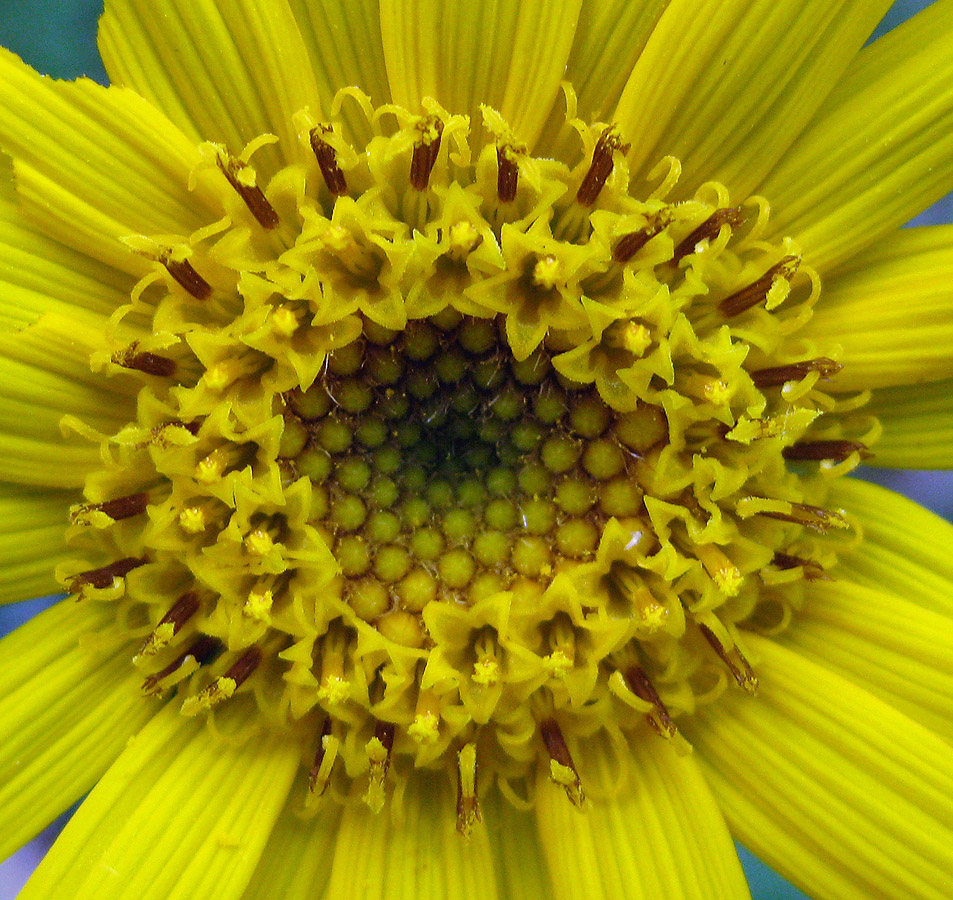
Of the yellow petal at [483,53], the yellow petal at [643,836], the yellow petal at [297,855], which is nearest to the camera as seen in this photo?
the yellow petal at [483,53]

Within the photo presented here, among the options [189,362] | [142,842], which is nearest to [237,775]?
[142,842]

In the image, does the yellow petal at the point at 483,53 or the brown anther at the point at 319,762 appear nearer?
the yellow petal at the point at 483,53

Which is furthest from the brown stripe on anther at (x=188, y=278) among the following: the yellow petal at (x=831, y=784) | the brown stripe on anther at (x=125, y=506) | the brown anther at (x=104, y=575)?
the yellow petal at (x=831, y=784)

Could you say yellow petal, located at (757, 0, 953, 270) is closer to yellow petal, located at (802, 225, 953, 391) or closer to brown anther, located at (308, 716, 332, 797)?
yellow petal, located at (802, 225, 953, 391)

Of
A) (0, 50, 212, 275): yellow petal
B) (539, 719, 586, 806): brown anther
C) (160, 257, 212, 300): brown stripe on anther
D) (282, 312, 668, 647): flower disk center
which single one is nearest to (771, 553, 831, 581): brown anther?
(282, 312, 668, 647): flower disk center

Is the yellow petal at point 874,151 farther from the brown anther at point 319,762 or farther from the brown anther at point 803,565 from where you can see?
the brown anther at point 319,762

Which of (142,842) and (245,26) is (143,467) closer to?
(142,842)
